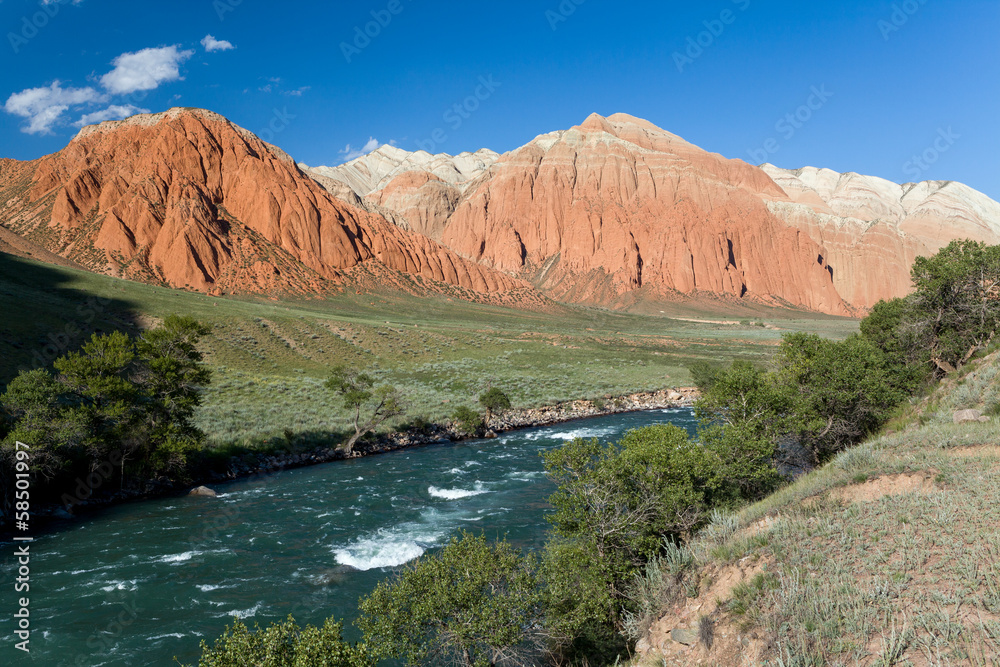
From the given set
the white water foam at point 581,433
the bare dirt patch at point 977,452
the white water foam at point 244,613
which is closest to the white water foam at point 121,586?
the white water foam at point 244,613

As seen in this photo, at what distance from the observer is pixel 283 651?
9.76 m

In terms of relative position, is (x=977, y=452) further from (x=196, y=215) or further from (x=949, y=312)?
(x=196, y=215)

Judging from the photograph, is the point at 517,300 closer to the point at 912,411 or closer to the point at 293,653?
the point at 912,411

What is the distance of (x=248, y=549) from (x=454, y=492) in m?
10.8

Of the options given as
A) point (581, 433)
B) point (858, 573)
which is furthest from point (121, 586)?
point (581, 433)

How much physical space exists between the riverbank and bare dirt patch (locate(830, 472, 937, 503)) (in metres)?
32.1

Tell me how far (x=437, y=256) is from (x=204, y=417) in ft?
369

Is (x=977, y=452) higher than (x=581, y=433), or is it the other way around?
(x=977, y=452)

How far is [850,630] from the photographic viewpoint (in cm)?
822

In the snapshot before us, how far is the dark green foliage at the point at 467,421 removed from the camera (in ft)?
145

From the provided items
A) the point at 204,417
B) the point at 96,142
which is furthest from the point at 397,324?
the point at 96,142

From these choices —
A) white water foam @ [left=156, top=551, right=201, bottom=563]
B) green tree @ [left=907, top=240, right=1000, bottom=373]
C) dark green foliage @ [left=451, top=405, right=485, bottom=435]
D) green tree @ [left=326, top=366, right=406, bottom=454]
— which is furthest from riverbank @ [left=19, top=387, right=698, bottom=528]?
green tree @ [left=907, top=240, right=1000, bottom=373]

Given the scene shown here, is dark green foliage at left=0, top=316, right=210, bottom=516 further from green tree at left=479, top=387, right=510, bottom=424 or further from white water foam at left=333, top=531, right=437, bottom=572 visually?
green tree at left=479, top=387, right=510, bottom=424

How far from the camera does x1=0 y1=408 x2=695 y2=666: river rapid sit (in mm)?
16391
